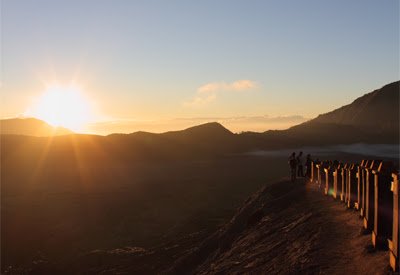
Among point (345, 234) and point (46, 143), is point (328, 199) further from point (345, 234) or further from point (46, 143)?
point (46, 143)

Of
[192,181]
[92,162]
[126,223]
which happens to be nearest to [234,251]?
[126,223]

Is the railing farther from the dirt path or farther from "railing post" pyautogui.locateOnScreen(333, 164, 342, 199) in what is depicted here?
"railing post" pyautogui.locateOnScreen(333, 164, 342, 199)

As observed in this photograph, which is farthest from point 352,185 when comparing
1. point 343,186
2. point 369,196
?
point 369,196

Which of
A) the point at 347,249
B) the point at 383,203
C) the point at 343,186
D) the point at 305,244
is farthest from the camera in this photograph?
the point at 343,186

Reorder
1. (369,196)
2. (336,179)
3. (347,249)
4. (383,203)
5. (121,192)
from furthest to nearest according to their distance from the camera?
(121,192) < (336,179) < (347,249) < (369,196) < (383,203)

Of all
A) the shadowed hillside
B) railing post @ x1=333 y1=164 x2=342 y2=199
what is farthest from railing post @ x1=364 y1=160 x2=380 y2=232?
railing post @ x1=333 y1=164 x2=342 y2=199

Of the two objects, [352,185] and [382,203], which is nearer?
[382,203]

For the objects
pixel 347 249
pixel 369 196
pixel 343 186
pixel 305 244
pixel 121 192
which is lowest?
pixel 121 192

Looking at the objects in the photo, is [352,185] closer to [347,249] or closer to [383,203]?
[347,249]

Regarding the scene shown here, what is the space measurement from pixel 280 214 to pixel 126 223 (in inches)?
1362

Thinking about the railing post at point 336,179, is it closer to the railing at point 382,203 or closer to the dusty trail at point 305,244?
the dusty trail at point 305,244

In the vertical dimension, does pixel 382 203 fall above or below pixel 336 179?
above

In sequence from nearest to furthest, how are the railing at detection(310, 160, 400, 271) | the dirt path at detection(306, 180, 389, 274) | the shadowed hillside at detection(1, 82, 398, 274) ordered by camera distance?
the railing at detection(310, 160, 400, 271)
the dirt path at detection(306, 180, 389, 274)
the shadowed hillside at detection(1, 82, 398, 274)

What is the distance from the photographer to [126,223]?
53.2 m
